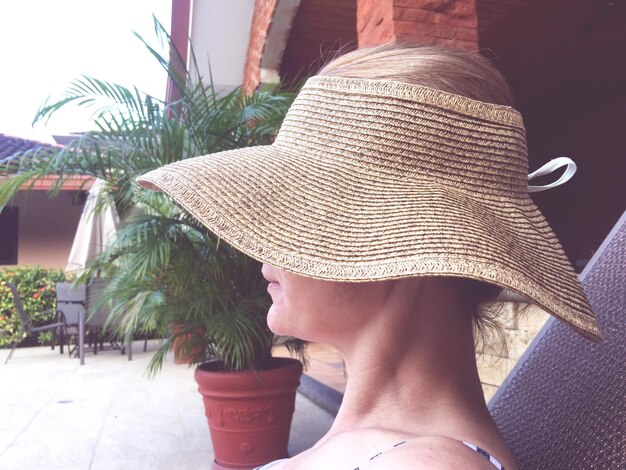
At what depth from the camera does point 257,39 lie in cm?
574

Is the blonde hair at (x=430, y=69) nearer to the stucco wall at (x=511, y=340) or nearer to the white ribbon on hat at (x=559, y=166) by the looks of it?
the white ribbon on hat at (x=559, y=166)

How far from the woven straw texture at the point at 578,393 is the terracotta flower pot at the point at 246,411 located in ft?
6.16

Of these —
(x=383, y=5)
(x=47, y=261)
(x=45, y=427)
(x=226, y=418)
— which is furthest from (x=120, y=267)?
Answer: (x=47, y=261)

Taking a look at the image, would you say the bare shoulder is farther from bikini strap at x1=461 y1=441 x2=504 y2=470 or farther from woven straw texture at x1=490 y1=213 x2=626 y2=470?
woven straw texture at x1=490 y1=213 x2=626 y2=470

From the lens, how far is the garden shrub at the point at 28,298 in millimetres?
9078

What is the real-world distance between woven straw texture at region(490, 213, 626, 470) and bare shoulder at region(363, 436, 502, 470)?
0.87 ft

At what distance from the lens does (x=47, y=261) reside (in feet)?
37.4

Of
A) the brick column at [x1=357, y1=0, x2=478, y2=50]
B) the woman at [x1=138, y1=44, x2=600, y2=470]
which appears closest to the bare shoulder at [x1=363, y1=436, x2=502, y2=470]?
the woman at [x1=138, y1=44, x2=600, y2=470]

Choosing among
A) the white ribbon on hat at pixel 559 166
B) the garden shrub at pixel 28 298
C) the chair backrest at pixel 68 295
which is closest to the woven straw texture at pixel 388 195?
the white ribbon on hat at pixel 559 166

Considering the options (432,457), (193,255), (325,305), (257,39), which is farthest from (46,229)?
(432,457)

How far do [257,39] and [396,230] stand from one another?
18.3 ft

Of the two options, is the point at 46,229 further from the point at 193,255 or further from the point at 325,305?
the point at 325,305

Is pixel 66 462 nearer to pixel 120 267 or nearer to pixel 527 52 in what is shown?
pixel 120 267

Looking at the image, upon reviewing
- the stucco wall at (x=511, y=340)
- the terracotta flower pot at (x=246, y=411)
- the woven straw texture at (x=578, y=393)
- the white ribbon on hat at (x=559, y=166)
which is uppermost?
the white ribbon on hat at (x=559, y=166)
